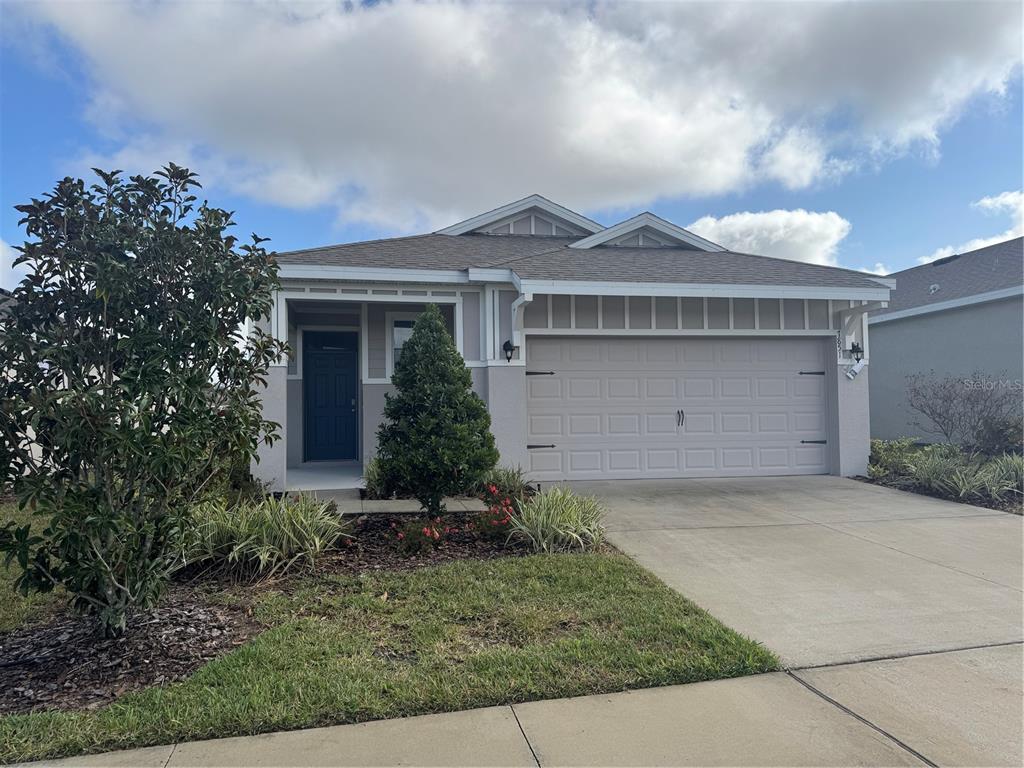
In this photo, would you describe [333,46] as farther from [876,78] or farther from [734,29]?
[876,78]

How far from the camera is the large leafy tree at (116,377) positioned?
3.09 m

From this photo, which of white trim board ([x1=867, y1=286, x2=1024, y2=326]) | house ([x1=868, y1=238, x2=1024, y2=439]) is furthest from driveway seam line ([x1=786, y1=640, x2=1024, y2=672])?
white trim board ([x1=867, y1=286, x2=1024, y2=326])

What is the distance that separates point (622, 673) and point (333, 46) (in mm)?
9068

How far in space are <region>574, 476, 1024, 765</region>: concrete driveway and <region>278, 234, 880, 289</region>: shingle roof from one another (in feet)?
11.0

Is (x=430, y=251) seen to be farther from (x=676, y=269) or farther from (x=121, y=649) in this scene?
(x=121, y=649)

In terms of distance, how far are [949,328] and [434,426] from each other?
13.9 metres

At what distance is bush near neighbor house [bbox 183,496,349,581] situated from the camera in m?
4.80

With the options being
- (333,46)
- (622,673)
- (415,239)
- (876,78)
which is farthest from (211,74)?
(876,78)

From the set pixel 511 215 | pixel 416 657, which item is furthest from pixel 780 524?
pixel 511 215

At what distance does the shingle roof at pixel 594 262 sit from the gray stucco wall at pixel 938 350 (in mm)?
5433

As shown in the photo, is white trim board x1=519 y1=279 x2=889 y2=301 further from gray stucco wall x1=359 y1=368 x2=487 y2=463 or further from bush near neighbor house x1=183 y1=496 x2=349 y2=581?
bush near neighbor house x1=183 y1=496 x2=349 y2=581

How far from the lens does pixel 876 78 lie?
916 cm

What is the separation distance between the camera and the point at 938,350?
1422 cm

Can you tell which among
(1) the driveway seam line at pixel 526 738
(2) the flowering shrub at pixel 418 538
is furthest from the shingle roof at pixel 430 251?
(1) the driveway seam line at pixel 526 738
